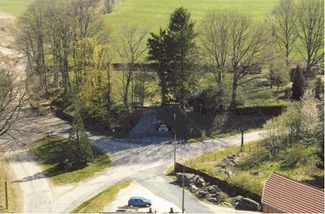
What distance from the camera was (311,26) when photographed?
6756 cm

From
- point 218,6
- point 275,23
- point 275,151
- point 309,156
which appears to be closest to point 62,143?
point 275,151

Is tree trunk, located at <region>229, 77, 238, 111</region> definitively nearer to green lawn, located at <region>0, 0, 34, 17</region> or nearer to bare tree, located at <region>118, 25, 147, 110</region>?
bare tree, located at <region>118, 25, 147, 110</region>

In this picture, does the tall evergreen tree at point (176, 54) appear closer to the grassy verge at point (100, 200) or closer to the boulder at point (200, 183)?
the boulder at point (200, 183)

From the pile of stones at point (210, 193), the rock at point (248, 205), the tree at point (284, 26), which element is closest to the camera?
the rock at point (248, 205)

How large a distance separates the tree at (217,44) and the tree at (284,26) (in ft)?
48.6

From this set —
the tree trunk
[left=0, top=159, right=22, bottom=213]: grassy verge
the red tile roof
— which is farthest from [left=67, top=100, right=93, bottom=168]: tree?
the red tile roof

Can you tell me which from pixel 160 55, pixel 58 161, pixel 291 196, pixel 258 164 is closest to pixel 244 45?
pixel 160 55

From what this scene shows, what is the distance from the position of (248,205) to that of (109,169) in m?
16.8

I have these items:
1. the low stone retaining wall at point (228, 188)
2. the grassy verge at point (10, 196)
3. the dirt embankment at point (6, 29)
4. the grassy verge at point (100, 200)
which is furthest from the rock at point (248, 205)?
the dirt embankment at point (6, 29)

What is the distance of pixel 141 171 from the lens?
48062 mm

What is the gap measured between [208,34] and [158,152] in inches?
715

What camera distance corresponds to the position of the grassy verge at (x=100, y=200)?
1524 inches

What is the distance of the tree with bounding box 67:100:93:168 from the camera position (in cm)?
4869

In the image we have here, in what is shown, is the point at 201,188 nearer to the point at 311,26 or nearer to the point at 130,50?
the point at 130,50
